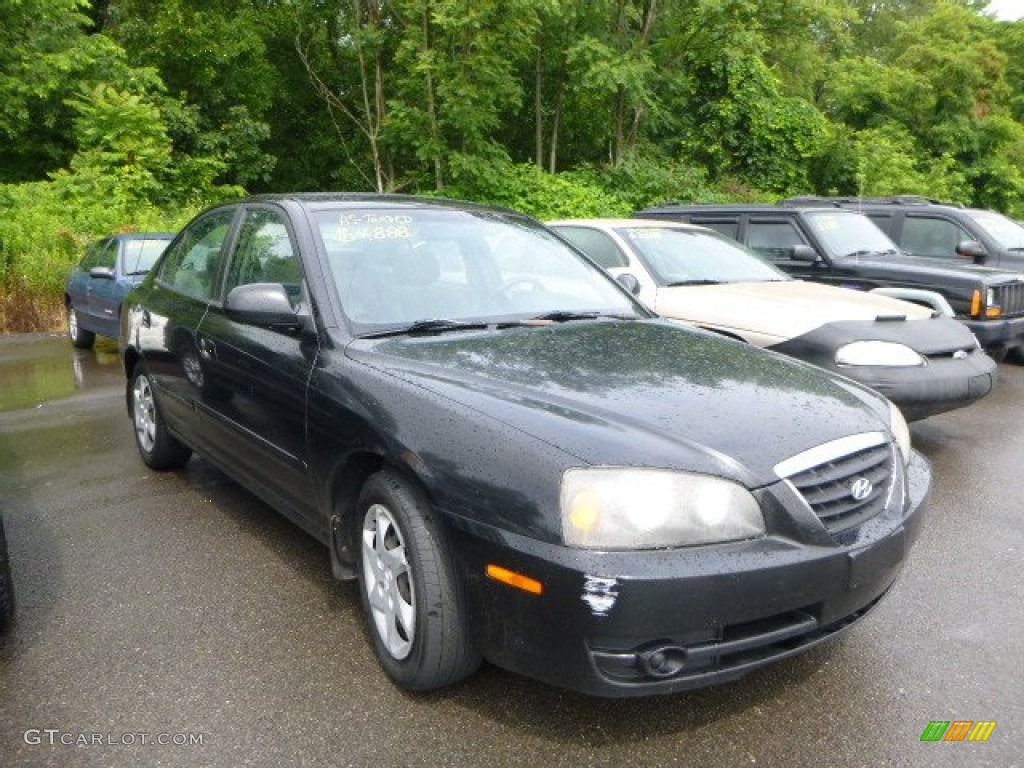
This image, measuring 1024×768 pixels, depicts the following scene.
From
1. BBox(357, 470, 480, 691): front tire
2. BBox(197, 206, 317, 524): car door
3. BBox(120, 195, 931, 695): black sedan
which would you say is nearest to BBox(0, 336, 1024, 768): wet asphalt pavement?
BBox(357, 470, 480, 691): front tire

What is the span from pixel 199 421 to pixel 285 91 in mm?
23275

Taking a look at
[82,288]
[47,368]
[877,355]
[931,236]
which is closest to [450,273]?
[877,355]

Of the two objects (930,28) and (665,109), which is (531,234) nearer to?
(665,109)

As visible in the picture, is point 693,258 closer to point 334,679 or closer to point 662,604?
point 334,679

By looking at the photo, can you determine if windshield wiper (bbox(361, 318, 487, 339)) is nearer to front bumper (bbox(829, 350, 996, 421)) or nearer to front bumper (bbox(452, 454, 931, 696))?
front bumper (bbox(452, 454, 931, 696))

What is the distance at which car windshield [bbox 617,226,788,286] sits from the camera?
258 inches

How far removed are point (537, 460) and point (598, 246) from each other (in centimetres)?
488

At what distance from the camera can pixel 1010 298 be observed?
25.7ft

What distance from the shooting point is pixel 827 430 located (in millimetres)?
2631

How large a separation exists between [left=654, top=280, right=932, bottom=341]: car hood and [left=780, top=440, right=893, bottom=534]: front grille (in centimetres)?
284

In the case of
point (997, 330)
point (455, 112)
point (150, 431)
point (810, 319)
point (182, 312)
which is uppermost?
point (455, 112)

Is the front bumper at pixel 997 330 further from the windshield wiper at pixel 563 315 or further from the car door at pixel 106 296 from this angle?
the car door at pixel 106 296

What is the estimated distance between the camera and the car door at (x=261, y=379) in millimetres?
3355

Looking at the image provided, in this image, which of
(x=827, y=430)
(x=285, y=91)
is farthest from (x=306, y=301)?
(x=285, y=91)
